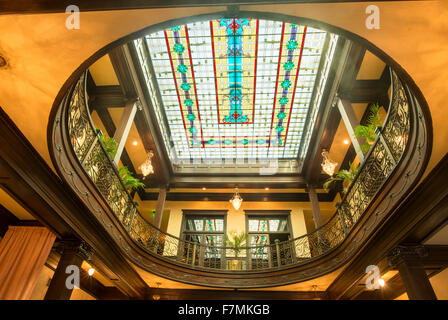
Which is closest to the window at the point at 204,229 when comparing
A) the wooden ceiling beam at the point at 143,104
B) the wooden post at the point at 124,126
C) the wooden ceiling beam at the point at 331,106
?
the wooden ceiling beam at the point at 143,104

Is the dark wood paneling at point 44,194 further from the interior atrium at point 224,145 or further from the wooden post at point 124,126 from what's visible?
the wooden post at point 124,126

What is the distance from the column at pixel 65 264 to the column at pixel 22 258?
0.94 ft

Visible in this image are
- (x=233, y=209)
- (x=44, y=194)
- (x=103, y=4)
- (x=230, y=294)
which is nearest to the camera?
(x=103, y=4)

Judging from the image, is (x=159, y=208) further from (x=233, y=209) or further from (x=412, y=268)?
(x=412, y=268)

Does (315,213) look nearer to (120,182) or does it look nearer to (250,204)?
(250,204)

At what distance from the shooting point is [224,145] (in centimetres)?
1024

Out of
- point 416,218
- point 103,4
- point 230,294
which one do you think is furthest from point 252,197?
point 103,4

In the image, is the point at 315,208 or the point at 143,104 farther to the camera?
the point at 315,208

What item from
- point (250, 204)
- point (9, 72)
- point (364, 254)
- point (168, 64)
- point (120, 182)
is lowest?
point (364, 254)

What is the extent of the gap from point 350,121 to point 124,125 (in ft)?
19.9

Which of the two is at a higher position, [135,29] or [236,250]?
[236,250]
